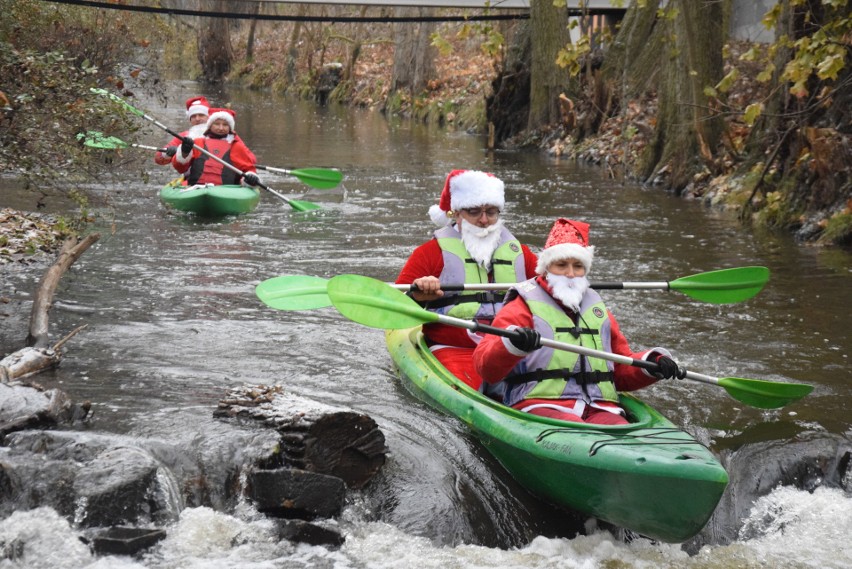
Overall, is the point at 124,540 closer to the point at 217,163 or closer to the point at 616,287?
the point at 616,287

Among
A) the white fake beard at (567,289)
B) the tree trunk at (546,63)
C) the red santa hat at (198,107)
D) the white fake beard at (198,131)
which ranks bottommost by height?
the white fake beard at (567,289)

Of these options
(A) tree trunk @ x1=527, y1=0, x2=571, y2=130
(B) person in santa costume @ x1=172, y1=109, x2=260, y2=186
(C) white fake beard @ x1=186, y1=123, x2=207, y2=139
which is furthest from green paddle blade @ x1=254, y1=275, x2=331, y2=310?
(A) tree trunk @ x1=527, y1=0, x2=571, y2=130

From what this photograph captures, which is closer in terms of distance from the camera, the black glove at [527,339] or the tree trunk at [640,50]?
the black glove at [527,339]

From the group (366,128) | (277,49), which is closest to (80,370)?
(366,128)

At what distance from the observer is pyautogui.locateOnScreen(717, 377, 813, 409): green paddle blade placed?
204 inches

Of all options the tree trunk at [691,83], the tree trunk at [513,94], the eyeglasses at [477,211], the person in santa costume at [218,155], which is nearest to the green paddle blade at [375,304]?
the eyeglasses at [477,211]

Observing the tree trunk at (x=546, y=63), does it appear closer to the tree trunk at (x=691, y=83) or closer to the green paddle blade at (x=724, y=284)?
the tree trunk at (x=691, y=83)

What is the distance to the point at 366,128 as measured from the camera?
2409 cm

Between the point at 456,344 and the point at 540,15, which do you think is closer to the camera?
the point at 456,344

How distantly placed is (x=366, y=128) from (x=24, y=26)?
1627cm

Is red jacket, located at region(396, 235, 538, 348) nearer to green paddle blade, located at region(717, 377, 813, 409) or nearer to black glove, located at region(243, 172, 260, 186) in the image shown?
green paddle blade, located at region(717, 377, 813, 409)

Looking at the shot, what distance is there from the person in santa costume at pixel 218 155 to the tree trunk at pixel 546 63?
7.83 m

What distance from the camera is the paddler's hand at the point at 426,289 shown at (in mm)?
5516

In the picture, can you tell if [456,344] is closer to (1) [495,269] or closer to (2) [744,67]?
(1) [495,269]
